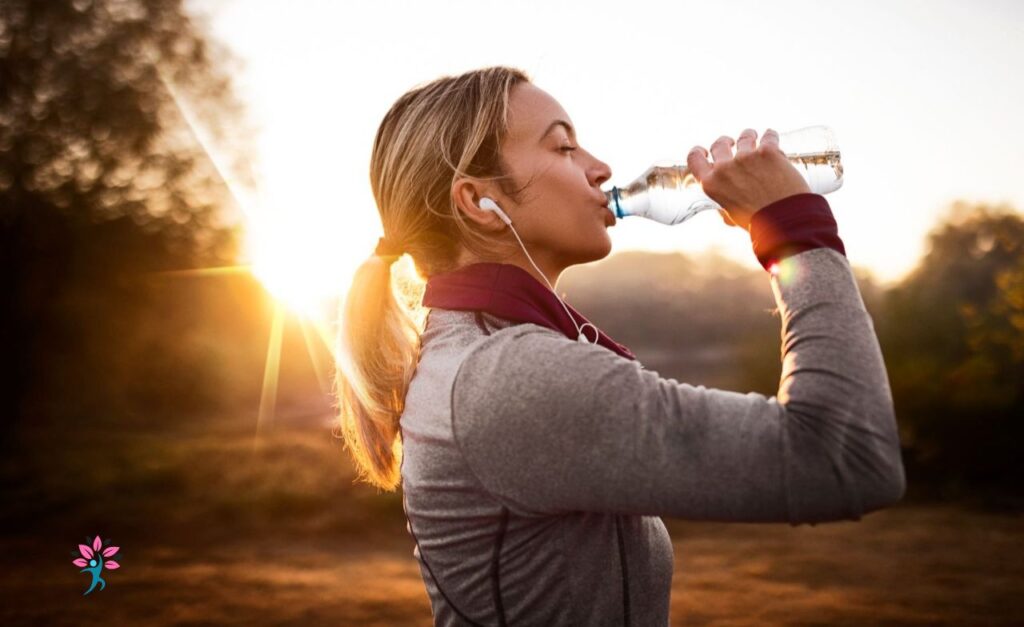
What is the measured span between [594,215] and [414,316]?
563 mm

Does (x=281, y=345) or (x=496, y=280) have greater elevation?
(x=281, y=345)

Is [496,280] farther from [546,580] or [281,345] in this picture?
[281,345]

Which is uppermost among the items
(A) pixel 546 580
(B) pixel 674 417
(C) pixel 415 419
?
(C) pixel 415 419

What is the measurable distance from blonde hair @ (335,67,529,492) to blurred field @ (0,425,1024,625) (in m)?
4.19

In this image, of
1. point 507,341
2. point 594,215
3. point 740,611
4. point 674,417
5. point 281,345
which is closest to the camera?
point 674,417

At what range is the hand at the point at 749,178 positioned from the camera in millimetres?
1236

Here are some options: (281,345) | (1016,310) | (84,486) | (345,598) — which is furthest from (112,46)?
(1016,310)

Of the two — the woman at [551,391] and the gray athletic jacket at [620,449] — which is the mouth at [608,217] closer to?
the woman at [551,391]

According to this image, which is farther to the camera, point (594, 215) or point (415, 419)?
point (594, 215)

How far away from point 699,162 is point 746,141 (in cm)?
9

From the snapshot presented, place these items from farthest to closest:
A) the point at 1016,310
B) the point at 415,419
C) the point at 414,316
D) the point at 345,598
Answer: the point at 1016,310, the point at 345,598, the point at 414,316, the point at 415,419

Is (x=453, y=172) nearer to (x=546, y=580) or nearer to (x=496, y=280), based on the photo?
(x=496, y=280)

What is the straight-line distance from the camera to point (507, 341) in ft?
3.84

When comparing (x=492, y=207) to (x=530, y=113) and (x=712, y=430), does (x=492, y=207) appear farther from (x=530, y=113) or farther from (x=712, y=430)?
(x=712, y=430)
